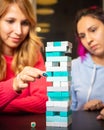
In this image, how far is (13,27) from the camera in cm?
136

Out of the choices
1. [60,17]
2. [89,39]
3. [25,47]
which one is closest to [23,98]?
[25,47]

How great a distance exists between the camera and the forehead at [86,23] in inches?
64.1

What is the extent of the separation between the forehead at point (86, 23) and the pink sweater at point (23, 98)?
0.43 meters

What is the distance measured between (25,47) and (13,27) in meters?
0.13

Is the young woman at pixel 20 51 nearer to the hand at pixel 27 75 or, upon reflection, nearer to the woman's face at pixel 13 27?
the woman's face at pixel 13 27

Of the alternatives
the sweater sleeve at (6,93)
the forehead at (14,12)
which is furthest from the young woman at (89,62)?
the sweater sleeve at (6,93)

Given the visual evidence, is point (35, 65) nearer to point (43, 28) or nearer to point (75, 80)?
point (75, 80)

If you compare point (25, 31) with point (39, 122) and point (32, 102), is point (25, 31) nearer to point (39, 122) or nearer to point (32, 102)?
point (32, 102)

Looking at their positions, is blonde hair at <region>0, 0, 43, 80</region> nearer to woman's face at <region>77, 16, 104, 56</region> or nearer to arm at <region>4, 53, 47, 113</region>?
arm at <region>4, 53, 47, 113</region>

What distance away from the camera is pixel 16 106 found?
47.8 inches

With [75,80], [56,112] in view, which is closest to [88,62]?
[75,80]

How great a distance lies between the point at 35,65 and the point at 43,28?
1.95 metres

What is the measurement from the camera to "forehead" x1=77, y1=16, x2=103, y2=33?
1627 millimetres

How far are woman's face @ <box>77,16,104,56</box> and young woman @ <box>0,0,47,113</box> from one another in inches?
11.0
